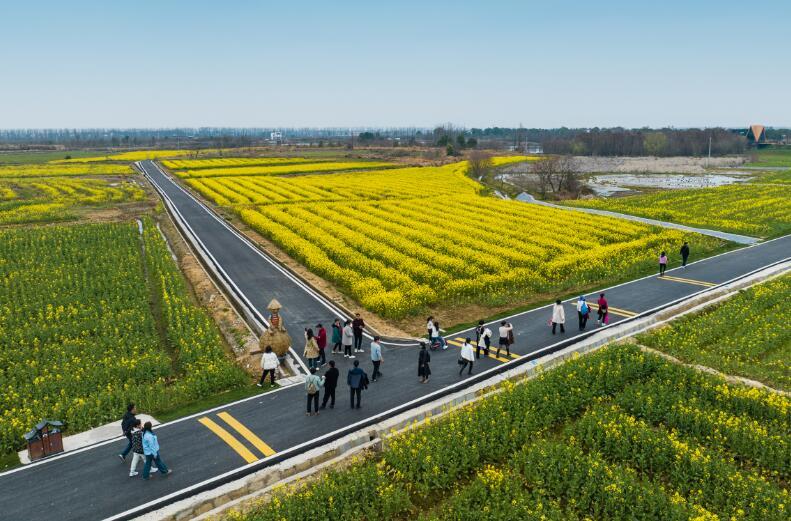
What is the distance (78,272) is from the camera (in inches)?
1184

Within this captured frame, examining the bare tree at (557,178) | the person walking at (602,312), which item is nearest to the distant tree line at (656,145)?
the bare tree at (557,178)

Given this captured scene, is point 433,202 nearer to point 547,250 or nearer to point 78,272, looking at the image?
point 547,250

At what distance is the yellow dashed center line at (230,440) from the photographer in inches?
548

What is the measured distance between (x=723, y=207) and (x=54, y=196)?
71.9 meters

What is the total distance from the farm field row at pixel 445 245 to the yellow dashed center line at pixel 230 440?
10563mm

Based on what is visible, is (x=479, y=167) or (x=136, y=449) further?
(x=479, y=167)

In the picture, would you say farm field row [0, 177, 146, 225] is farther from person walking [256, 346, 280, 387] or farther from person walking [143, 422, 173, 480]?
person walking [143, 422, 173, 480]

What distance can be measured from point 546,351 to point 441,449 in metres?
8.40

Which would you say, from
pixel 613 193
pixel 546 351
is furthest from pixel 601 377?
pixel 613 193

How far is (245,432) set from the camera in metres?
15.1

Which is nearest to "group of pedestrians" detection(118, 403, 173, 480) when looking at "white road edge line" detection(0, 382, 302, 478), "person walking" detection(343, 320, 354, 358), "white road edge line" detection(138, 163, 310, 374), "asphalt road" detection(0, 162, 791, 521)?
"asphalt road" detection(0, 162, 791, 521)

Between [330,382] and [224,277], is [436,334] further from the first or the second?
[224,277]

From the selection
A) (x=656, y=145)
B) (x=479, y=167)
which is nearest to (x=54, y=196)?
(x=479, y=167)

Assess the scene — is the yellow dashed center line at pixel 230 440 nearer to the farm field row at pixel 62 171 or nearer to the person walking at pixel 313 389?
the person walking at pixel 313 389
